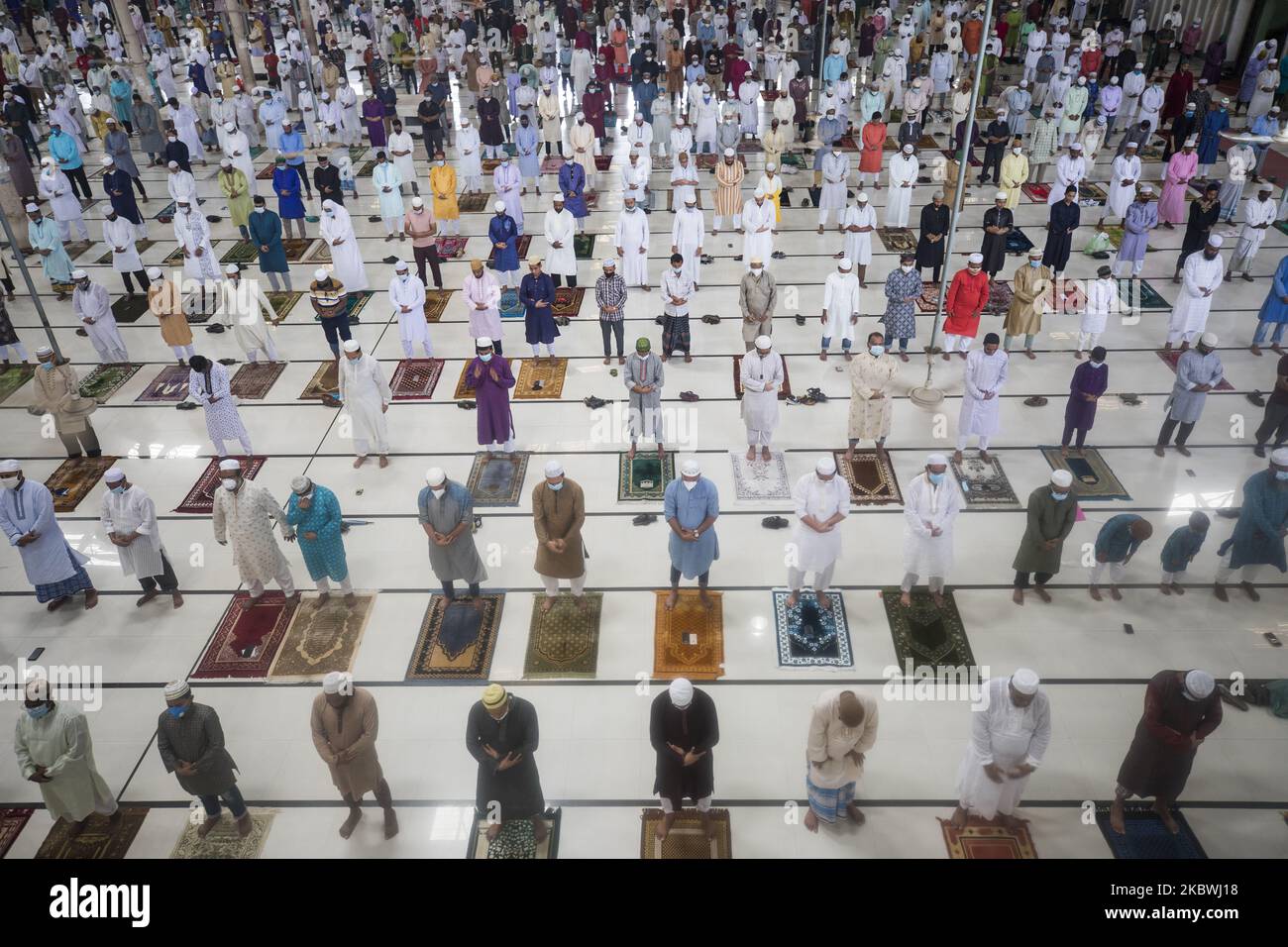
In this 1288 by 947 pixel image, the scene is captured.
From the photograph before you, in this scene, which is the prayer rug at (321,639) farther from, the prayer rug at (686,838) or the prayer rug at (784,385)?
the prayer rug at (784,385)

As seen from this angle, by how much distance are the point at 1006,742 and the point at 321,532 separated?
479 cm

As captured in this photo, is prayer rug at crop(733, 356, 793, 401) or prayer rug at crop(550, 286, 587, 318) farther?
prayer rug at crop(550, 286, 587, 318)

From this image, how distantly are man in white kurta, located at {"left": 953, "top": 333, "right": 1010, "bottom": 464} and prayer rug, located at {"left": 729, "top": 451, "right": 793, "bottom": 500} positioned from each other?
1.65m

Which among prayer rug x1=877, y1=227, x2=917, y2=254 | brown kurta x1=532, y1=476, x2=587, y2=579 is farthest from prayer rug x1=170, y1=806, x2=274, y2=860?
prayer rug x1=877, y1=227, x2=917, y2=254

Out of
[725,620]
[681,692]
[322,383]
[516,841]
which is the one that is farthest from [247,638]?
[322,383]

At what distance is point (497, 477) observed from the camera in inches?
339

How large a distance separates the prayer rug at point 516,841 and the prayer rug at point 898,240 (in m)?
9.92

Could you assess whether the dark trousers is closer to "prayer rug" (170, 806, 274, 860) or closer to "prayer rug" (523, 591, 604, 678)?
"prayer rug" (170, 806, 274, 860)

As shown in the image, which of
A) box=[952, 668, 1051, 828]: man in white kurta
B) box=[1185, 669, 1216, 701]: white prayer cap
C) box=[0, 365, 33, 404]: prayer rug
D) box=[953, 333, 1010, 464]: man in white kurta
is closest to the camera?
box=[1185, 669, 1216, 701]: white prayer cap

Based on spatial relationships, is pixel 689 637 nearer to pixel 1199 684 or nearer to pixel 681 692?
pixel 681 692

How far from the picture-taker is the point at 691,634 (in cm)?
685

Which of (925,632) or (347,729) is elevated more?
(347,729)

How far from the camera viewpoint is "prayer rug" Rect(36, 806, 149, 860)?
5.57 m

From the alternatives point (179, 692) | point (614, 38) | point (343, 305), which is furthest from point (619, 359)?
point (614, 38)
